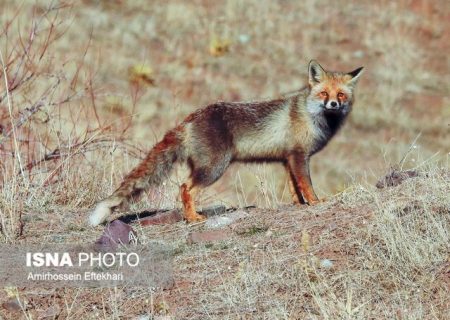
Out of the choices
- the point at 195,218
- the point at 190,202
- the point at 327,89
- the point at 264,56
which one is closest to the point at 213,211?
the point at 190,202

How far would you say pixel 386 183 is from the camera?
26.6 feet

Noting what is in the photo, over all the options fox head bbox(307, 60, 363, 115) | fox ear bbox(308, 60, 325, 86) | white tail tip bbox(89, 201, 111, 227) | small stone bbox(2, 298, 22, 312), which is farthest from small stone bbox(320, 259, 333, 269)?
fox ear bbox(308, 60, 325, 86)

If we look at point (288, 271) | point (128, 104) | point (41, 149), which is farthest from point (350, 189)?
point (128, 104)

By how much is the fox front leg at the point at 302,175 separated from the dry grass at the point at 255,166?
11.4 inches

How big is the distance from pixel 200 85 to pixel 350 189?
1233 centimetres

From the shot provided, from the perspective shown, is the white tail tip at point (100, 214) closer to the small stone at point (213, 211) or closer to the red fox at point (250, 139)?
the red fox at point (250, 139)

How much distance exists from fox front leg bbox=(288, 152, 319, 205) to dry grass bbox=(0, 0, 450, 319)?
0.29m

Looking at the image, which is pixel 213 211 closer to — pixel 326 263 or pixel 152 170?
pixel 152 170

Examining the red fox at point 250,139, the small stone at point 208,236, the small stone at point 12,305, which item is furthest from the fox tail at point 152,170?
the small stone at point 12,305

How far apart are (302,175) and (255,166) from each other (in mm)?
2012

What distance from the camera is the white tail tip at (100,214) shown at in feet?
25.3

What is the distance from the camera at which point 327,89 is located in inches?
349

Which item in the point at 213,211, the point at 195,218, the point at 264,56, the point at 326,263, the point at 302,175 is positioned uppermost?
the point at 326,263

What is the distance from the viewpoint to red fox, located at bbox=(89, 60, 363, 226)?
816 cm
